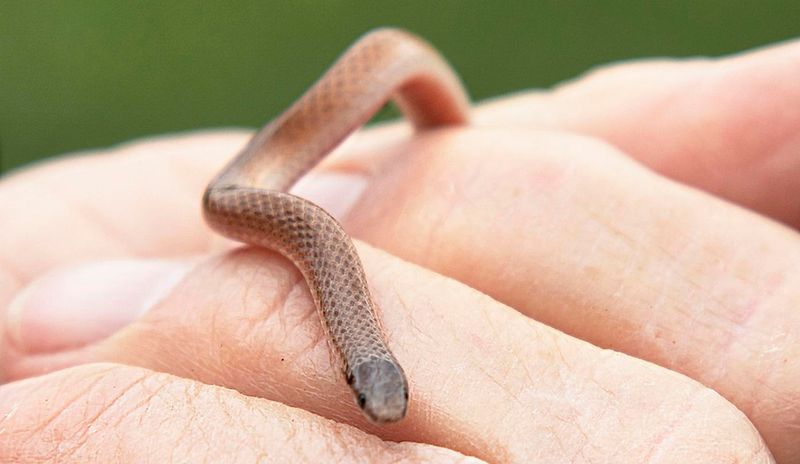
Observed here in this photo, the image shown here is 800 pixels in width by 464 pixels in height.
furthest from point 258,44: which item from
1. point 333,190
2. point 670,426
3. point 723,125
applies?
point 670,426

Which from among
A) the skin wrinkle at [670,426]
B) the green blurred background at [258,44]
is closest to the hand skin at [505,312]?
the skin wrinkle at [670,426]

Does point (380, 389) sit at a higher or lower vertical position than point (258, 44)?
higher

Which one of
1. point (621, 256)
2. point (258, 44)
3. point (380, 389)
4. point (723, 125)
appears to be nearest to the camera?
point (380, 389)

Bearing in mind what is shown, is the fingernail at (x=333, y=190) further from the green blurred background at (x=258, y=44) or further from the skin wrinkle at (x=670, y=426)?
the green blurred background at (x=258, y=44)

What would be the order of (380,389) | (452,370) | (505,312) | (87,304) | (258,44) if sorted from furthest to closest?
(258,44) → (87,304) → (505,312) → (452,370) → (380,389)

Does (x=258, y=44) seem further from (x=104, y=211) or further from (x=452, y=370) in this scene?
(x=452, y=370)

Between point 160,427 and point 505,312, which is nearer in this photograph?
point 160,427

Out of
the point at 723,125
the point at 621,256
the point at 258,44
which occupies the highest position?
the point at 723,125
